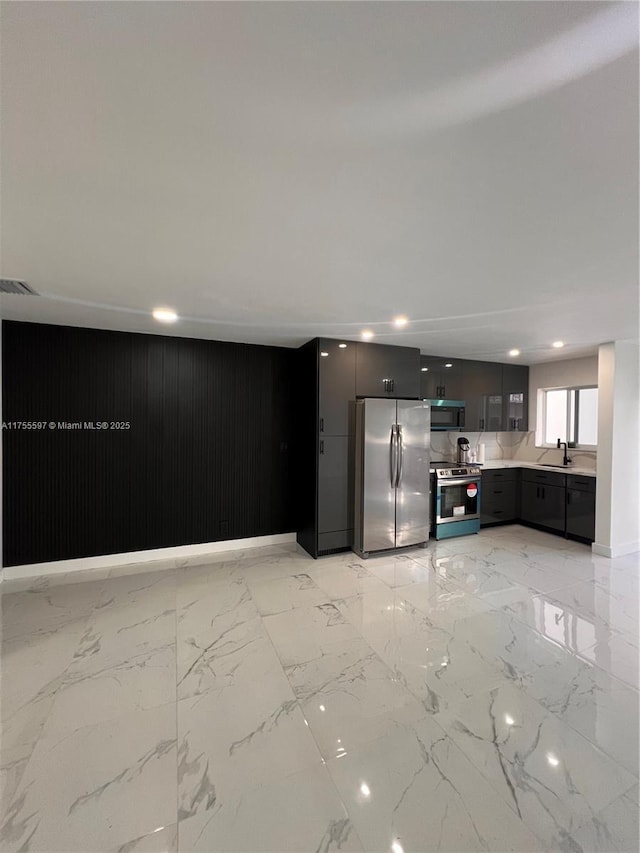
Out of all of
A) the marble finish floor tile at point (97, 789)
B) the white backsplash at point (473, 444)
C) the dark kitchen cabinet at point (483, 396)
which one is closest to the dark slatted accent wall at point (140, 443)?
the marble finish floor tile at point (97, 789)

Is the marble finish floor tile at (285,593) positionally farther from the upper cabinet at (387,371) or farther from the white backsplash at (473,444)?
the white backsplash at (473,444)

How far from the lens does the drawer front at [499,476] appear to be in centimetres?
480

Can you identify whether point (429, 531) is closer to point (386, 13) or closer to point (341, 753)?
point (341, 753)

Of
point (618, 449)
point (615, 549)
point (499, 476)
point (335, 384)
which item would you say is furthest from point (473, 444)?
point (335, 384)

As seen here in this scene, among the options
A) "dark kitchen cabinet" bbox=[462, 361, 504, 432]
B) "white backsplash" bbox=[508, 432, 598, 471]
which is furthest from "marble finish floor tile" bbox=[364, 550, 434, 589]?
"white backsplash" bbox=[508, 432, 598, 471]

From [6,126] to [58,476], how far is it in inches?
123

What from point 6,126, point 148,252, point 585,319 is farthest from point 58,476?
point 585,319

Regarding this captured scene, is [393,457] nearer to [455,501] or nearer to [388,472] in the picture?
[388,472]

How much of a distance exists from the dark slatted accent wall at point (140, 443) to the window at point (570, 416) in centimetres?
406

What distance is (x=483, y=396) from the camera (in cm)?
507

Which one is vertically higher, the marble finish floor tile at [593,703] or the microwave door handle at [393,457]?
the microwave door handle at [393,457]

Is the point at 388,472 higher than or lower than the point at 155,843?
higher

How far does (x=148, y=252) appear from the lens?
72.0 inches

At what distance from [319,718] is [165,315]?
3020 millimetres
